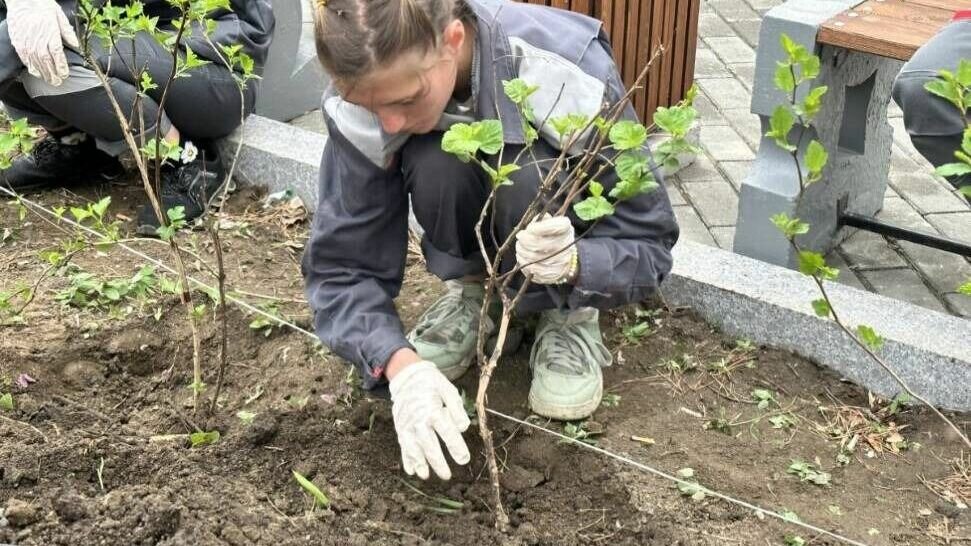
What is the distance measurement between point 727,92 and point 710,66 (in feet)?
0.93

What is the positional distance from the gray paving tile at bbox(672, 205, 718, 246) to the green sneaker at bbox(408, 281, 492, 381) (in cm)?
99

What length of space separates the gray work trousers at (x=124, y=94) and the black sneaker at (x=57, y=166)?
0.32ft

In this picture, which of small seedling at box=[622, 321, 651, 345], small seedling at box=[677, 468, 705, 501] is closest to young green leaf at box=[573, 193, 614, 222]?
small seedling at box=[677, 468, 705, 501]

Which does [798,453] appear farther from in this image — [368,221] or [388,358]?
[368,221]

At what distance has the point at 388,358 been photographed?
2.20 metres

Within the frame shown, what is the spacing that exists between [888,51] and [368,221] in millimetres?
1346

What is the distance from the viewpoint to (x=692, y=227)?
3.57 meters

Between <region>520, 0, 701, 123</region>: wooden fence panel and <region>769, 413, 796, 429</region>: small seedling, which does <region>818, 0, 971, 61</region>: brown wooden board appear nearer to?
<region>520, 0, 701, 123</region>: wooden fence panel

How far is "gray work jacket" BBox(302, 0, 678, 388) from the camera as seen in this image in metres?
2.23

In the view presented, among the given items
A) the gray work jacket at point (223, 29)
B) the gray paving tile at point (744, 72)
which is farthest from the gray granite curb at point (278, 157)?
the gray paving tile at point (744, 72)

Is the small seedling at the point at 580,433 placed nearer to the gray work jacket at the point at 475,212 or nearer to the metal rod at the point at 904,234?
the gray work jacket at the point at 475,212

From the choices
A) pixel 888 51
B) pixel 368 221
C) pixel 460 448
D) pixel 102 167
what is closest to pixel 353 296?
pixel 368 221

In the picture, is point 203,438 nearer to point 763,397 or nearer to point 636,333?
point 636,333

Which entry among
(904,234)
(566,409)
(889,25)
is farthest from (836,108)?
(566,409)
